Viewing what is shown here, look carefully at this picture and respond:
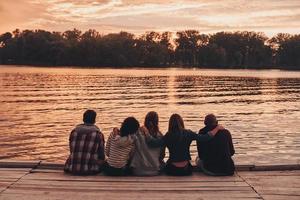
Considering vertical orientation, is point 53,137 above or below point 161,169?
below

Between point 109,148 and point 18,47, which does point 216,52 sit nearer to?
point 18,47

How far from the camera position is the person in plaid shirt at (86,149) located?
10.2 meters

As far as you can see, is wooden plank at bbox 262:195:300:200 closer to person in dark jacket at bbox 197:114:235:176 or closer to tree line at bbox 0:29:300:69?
person in dark jacket at bbox 197:114:235:176

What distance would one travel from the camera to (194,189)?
904 cm

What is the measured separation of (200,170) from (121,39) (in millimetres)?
186451

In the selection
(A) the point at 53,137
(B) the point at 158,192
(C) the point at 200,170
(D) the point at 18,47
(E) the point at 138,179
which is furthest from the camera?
(D) the point at 18,47

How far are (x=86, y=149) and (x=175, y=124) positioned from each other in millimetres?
2019

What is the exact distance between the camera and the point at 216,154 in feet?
34.6

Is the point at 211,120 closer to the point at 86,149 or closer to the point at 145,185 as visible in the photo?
the point at 145,185

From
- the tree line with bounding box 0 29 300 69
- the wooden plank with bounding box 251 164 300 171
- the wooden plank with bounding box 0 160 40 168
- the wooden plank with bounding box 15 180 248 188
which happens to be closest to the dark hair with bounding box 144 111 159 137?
the wooden plank with bounding box 15 180 248 188

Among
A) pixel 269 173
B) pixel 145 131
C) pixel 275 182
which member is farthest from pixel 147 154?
pixel 275 182

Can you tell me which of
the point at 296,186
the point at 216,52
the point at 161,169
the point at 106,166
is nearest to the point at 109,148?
the point at 106,166

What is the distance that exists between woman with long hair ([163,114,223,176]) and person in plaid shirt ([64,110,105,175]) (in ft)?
5.05

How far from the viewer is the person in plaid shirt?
1018 centimetres
